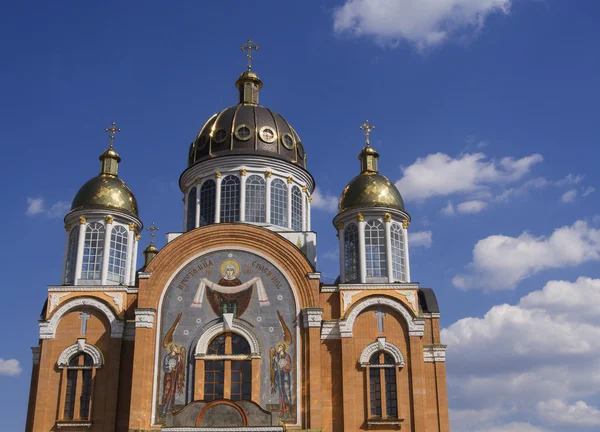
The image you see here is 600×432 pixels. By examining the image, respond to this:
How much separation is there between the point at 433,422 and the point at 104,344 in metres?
12.8

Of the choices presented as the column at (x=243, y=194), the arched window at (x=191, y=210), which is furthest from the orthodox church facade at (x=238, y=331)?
the arched window at (x=191, y=210)

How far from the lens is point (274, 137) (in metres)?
36.2

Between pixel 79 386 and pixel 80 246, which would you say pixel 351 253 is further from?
pixel 79 386

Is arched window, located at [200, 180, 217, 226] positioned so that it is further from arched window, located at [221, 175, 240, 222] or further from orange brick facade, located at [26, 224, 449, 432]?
orange brick facade, located at [26, 224, 449, 432]

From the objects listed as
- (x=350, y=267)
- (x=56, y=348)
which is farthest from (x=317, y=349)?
(x=56, y=348)

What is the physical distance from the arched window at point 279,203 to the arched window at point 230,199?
1554mm

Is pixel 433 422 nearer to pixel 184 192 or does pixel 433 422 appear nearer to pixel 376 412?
pixel 376 412

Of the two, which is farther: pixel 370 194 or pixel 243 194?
pixel 243 194

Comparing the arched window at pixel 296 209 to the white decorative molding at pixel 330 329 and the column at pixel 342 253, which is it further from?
the white decorative molding at pixel 330 329

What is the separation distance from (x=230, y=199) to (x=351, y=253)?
611cm

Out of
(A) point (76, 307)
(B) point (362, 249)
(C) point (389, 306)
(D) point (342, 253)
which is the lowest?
(C) point (389, 306)

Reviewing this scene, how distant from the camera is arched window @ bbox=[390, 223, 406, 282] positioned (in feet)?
104

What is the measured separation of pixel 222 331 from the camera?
1160 inches

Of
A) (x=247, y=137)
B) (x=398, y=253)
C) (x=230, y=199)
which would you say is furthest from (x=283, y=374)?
(x=247, y=137)
